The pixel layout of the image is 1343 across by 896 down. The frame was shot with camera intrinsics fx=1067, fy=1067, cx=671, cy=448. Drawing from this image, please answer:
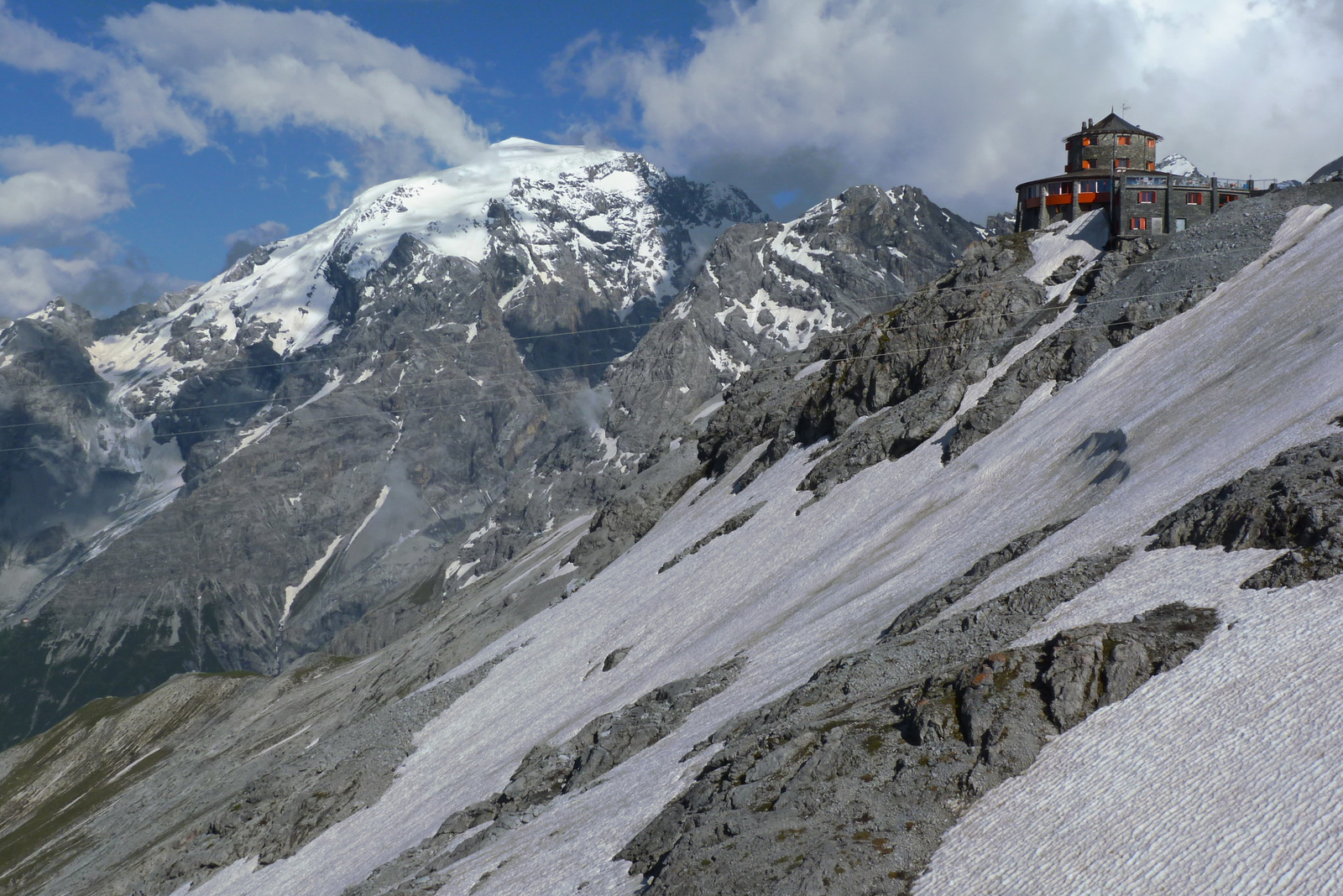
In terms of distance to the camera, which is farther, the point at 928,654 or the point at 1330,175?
the point at 1330,175

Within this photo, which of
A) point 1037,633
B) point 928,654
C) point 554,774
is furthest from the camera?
point 554,774

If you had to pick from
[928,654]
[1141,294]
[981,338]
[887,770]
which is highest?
[981,338]

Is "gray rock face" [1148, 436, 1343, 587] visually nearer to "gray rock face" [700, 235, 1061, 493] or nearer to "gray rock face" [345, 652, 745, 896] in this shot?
"gray rock face" [345, 652, 745, 896]

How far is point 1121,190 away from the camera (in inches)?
3548

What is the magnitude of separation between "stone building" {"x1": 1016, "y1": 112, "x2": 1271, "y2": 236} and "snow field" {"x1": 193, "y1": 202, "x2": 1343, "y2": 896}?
16854mm

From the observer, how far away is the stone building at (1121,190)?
90.6m

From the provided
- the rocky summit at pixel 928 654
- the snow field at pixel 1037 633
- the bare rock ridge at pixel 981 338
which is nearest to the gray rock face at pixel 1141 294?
the bare rock ridge at pixel 981 338

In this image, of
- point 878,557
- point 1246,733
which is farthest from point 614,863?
point 878,557

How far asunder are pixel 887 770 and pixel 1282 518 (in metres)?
15.7

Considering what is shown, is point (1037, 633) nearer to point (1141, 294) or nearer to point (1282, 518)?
point (1282, 518)

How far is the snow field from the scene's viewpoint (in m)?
24.8

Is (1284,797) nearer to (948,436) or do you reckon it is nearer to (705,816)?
(705,816)

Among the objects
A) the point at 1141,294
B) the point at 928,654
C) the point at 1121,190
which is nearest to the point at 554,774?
the point at 928,654

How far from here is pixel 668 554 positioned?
85.8 m
